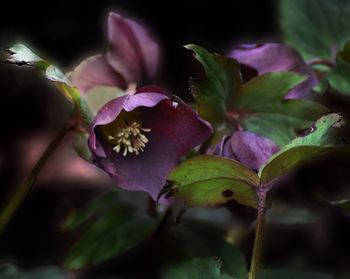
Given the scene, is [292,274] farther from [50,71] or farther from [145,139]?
[50,71]

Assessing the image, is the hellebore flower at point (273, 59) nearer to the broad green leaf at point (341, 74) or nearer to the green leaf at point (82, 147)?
the broad green leaf at point (341, 74)

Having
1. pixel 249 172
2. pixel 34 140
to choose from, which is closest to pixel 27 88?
pixel 34 140

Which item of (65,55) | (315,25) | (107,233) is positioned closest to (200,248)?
(107,233)

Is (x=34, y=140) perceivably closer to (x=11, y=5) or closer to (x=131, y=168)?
(x=11, y=5)

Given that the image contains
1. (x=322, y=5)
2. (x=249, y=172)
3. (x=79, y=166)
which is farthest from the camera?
(x=79, y=166)

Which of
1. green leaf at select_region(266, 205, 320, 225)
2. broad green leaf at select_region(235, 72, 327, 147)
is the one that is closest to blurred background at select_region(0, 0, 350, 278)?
green leaf at select_region(266, 205, 320, 225)

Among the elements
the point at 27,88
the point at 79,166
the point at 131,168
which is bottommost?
the point at 79,166
